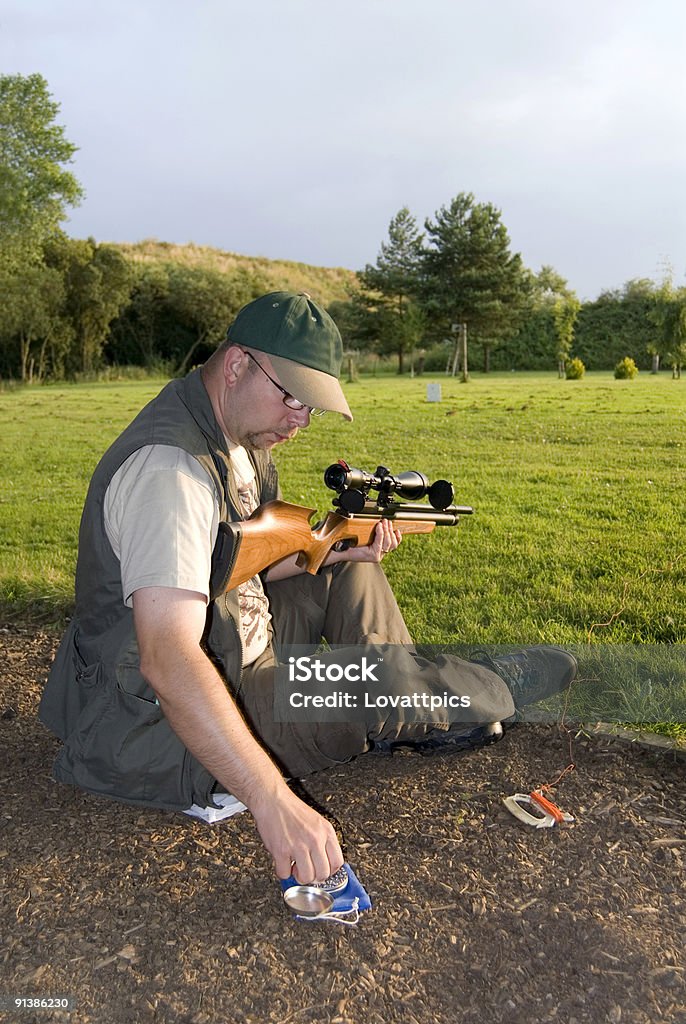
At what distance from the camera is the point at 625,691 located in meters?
3.84

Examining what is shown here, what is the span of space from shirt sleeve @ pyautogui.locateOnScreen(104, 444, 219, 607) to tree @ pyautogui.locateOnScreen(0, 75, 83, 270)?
25.9 metres

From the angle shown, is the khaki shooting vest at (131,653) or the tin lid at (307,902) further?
the khaki shooting vest at (131,653)

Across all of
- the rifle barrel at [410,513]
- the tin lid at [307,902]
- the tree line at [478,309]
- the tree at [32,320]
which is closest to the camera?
the tin lid at [307,902]

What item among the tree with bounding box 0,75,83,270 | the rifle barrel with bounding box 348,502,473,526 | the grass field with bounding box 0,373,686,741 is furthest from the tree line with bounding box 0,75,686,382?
the rifle barrel with bounding box 348,502,473,526

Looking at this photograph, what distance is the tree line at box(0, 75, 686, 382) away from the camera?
26.2m

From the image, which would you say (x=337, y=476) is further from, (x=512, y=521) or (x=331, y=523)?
(x=512, y=521)

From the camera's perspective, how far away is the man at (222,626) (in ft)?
6.38

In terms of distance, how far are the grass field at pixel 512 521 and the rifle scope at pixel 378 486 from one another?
1228 mm

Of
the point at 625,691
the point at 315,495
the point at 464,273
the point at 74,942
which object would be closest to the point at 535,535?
the point at 315,495

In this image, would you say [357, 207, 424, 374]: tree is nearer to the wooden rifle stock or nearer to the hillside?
the hillside

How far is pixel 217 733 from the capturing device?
6.30 ft

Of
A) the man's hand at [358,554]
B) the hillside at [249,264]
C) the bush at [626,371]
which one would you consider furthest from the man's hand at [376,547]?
the hillside at [249,264]

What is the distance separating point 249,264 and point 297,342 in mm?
42809

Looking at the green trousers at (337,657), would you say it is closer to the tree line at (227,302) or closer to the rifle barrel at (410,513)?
the rifle barrel at (410,513)
